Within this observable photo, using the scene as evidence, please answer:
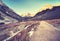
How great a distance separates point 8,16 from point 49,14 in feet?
3.13

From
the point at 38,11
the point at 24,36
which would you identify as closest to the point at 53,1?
the point at 38,11

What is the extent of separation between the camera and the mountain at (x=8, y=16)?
343 centimetres

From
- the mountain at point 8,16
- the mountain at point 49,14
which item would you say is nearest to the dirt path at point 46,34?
the mountain at point 49,14

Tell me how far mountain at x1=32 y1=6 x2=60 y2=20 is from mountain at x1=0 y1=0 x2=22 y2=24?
1.47 feet

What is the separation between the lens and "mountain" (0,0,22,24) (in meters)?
3.43

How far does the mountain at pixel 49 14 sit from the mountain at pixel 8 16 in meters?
0.45

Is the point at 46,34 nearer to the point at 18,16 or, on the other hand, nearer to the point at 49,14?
the point at 49,14

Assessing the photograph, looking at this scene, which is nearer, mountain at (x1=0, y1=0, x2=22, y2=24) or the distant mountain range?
the distant mountain range

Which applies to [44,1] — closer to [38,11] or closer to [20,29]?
[38,11]

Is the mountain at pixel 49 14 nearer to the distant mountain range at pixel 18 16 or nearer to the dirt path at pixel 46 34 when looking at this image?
the distant mountain range at pixel 18 16

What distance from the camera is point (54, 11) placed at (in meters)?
3.32

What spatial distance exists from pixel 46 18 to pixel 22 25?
1.86 feet

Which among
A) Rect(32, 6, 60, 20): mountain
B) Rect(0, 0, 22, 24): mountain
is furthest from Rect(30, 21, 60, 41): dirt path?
Rect(0, 0, 22, 24): mountain

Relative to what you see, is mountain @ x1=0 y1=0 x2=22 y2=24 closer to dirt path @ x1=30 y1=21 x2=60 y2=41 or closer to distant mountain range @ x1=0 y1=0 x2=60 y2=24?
distant mountain range @ x1=0 y1=0 x2=60 y2=24
